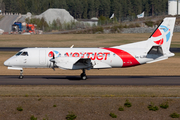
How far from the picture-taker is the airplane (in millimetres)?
27295

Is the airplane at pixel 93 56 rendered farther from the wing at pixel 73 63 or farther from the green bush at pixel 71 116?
the green bush at pixel 71 116

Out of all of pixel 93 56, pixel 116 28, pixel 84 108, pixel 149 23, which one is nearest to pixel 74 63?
pixel 93 56

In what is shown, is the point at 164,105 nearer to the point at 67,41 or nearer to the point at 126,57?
the point at 126,57

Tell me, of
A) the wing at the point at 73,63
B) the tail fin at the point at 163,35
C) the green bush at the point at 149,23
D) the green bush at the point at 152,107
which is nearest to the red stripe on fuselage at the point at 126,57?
the tail fin at the point at 163,35

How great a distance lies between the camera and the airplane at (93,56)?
27295 millimetres

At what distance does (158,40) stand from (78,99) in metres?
15.1

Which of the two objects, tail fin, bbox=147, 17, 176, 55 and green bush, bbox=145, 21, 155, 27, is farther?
green bush, bbox=145, 21, 155, 27

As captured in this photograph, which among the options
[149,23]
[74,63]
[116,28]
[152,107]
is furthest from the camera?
[149,23]

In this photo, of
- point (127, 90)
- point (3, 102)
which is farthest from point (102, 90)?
point (3, 102)

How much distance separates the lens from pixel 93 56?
92.1 ft

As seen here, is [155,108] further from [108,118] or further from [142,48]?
[142,48]

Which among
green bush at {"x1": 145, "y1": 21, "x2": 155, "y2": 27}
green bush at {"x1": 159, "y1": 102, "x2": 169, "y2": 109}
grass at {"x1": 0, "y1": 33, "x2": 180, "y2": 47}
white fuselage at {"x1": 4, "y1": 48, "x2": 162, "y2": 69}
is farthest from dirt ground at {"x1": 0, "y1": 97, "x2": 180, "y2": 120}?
green bush at {"x1": 145, "y1": 21, "x2": 155, "y2": 27}

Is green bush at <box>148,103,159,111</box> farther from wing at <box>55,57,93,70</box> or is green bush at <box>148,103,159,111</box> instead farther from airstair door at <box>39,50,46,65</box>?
airstair door at <box>39,50,46,65</box>

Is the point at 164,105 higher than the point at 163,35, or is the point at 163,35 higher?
the point at 163,35
